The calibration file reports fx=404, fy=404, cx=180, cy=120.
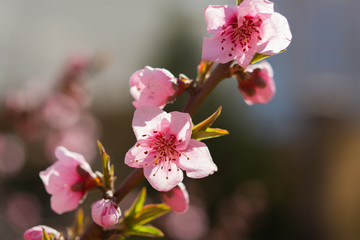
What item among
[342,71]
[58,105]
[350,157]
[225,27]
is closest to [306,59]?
[342,71]

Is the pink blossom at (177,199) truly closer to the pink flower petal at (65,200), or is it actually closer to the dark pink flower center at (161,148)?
the dark pink flower center at (161,148)

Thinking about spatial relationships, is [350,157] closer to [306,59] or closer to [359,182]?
[359,182]

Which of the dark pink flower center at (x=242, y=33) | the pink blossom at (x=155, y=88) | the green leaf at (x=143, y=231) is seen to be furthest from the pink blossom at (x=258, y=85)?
the green leaf at (x=143, y=231)

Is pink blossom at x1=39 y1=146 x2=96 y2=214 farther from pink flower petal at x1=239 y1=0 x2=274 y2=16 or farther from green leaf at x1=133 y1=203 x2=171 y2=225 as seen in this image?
pink flower petal at x1=239 y1=0 x2=274 y2=16

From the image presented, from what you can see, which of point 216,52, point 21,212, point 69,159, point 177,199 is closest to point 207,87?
point 216,52

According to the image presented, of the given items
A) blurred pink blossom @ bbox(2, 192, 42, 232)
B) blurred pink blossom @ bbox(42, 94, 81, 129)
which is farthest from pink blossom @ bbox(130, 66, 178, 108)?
blurred pink blossom @ bbox(2, 192, 42, 232)
